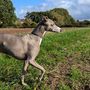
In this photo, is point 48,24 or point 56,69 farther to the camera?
point 56,69

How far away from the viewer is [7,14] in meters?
39.4

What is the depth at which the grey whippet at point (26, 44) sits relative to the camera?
9.49m

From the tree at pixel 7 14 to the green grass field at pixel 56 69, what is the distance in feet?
84.4

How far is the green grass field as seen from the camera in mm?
Answer: 10000

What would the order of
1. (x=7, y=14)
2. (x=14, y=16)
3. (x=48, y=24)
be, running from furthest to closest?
(x=14, y=16)
(x=7, y=14)
(x=48, y=24)

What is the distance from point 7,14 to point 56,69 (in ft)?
95.5

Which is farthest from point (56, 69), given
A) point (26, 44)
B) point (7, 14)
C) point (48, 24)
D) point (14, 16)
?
point (14, 16)

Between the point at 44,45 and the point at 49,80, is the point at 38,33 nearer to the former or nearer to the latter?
the point at 49,80

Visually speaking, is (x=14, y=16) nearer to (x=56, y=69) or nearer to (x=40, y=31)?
(x=56, y=69)

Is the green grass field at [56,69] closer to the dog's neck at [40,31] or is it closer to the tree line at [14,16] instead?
the dog's neck at [40,31]

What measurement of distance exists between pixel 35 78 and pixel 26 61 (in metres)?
0.89

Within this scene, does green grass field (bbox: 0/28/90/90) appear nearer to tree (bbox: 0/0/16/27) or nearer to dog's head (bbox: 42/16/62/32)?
dog's head (bbox: 42/16/62/32)

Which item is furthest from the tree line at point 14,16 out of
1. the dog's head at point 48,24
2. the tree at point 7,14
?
the dog's head at point 48,24

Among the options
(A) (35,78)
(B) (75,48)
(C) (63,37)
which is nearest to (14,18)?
(C) (63,37)
